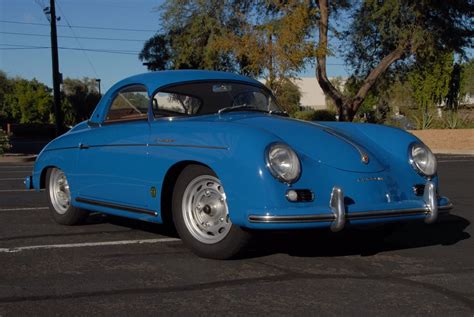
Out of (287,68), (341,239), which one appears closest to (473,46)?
(287,68)

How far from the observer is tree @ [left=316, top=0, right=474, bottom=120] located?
87.8 feet

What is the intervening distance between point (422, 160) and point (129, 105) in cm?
279

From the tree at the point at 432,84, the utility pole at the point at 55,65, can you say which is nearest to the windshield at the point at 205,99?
the utility pole at the point at 55,65

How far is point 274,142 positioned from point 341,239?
1.74m

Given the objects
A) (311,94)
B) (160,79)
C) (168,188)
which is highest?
(311,94)

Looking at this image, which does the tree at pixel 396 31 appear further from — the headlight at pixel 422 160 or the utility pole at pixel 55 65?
the headlight at pixel 422 160

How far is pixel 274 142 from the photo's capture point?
4590mm

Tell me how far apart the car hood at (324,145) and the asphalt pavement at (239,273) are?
77cm

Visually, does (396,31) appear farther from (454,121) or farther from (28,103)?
(28,103)

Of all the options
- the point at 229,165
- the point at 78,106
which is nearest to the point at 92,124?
the point at 229,165

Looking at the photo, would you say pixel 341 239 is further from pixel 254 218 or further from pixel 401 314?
pixel 401 314

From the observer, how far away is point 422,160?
5301 mm

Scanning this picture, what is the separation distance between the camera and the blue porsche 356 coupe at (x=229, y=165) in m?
4.50

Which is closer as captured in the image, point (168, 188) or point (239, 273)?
point (239, 273)
